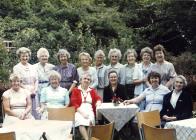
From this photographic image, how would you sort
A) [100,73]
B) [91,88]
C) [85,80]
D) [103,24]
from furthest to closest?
[103,24] < [100,73] < [91,88] < [85,80]

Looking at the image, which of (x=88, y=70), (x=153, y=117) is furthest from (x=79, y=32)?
(x=153, y=117)

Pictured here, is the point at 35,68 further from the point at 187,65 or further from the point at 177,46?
the point at 177,46

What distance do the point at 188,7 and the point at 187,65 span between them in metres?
3.20

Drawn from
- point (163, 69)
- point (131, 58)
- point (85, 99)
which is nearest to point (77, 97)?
point (85, 99)

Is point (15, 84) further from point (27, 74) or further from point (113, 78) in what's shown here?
point (113, 78)

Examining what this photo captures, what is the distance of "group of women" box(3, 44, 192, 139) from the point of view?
7.23 metres

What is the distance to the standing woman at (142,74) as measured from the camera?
328 inches

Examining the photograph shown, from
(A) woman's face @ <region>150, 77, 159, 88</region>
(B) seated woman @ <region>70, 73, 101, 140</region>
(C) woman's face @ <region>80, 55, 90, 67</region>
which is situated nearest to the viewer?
(A) woman's face @ <region>150, 77, 159, 88</region>

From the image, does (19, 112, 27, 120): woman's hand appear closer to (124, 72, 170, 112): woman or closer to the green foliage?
(124, 72, 170, 112): woman

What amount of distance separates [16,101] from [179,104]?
254cm

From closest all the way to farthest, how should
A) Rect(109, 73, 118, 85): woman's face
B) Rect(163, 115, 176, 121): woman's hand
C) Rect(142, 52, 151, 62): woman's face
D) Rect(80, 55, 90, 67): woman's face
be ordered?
Rect(163, 115, 176, 121): woman's hand
Rect(109, 73, 118, 85): woman's face
Rect(80, 55, 90, 67): woman's face
Rect(142, 52, 151, 62): woman's face

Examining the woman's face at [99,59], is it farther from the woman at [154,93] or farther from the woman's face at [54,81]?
the woman at [154,93]

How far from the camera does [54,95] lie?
7.81 m

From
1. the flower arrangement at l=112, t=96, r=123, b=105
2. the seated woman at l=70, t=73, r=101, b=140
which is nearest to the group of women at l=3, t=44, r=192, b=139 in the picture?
the seated woman at l=70, t=73, r=101, b=140
